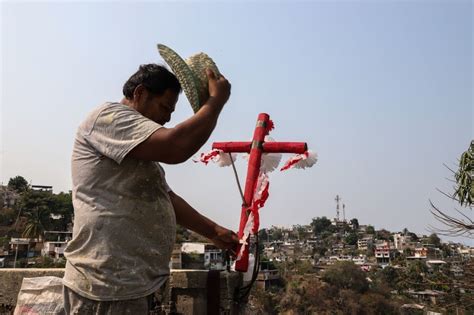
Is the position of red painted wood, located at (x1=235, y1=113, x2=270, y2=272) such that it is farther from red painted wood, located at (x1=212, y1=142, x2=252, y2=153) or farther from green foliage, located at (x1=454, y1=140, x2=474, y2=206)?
green foliage, located at (x1=454, y1=140, x2=474, y2=206)

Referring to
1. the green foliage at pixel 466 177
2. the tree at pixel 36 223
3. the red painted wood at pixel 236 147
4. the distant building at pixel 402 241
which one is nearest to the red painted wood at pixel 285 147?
the red painted wood at pixel 236 147

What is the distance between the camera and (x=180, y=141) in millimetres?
1518

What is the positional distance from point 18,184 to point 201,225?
7785cm

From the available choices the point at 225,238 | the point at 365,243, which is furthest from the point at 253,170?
the point at 365,243

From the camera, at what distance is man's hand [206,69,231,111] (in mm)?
1690

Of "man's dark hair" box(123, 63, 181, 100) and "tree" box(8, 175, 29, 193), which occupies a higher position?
"tree" box(8, 175, 29, 193)

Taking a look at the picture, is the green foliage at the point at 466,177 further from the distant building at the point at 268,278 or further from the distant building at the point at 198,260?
the distant building at the point at 268,278

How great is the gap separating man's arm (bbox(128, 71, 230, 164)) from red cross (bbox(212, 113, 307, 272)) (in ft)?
3.39

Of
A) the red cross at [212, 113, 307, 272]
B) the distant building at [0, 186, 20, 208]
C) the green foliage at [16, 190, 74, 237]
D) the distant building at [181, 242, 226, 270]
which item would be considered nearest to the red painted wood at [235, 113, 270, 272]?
the red cross at [212, 113, 307, 272]

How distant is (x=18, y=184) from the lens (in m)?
71.1

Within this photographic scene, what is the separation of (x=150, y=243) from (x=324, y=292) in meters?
60.0

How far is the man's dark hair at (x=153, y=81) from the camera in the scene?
1.81 meters

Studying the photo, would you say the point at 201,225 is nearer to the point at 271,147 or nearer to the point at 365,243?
the point at 271,147

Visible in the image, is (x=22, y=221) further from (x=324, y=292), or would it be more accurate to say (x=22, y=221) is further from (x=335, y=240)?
(x=335, y=240)
